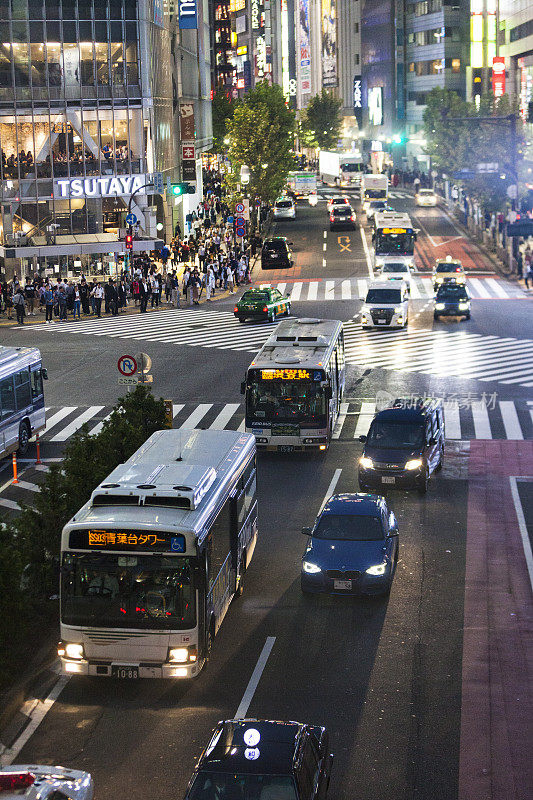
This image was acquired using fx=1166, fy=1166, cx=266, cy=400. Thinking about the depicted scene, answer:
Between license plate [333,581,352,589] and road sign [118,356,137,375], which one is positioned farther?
road sign [118,356,137,375]

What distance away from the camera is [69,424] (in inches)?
1400

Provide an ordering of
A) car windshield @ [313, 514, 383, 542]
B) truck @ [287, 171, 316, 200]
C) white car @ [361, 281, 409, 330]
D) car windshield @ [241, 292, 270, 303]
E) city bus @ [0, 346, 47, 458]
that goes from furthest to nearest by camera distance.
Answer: truck @ [287, 171, 316, 200] < car windshield @ [241, 292, 270, 303] < white car @ [361, 281, 409, 330] < city bus @ [0, 346, 47, 458] < car windshield @ [313, 514, 383, 542]

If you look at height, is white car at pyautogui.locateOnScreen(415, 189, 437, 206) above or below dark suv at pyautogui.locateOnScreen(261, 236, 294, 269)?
above

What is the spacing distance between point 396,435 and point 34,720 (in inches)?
567

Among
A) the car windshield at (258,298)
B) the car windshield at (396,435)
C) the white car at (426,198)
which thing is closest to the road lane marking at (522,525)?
the car windshield at (396,435)

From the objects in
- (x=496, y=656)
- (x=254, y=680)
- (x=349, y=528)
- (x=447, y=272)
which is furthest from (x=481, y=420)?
(x=447, y=272)

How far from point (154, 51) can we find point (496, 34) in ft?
274

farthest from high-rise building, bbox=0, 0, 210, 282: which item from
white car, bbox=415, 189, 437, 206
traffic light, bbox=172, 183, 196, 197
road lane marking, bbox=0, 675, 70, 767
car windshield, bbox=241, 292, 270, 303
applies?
road lane marking, bbox=0, 675, 70, 767

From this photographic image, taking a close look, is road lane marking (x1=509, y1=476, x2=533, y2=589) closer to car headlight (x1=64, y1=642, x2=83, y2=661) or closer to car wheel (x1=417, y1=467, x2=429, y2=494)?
car wheel (x1=417, y1=467, x2=429, y2=494)

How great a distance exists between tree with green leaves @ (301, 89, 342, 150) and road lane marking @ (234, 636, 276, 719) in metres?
162

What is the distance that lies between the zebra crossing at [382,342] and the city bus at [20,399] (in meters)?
14.5

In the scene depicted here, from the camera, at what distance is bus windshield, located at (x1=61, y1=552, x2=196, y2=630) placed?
15.8m

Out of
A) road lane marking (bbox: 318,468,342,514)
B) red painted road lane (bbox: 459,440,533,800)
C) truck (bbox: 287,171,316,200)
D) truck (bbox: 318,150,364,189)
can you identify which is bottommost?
red painted road lane (bbox: 459,440,533,800)

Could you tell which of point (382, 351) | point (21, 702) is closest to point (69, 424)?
point (382, 351)
